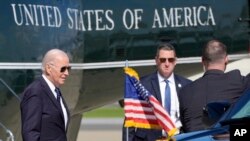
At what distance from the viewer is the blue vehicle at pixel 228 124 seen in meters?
6.38

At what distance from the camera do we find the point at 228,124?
6.57 meters

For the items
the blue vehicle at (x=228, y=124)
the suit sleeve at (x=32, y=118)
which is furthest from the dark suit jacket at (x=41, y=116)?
the blue vehicle at (x=228, y=124)

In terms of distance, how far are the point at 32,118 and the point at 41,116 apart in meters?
0.08

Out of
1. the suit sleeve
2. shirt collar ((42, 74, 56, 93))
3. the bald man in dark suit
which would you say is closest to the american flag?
the bald man in dark suit

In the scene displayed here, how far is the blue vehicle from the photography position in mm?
6382

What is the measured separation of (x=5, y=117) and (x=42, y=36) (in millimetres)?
1005

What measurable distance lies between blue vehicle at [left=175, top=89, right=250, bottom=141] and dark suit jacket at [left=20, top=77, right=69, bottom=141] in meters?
1.04

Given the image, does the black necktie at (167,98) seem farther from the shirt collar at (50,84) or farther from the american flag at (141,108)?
the shirt collar at (50,84)

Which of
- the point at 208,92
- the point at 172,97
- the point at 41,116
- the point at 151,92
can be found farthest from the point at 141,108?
the point at 41,116

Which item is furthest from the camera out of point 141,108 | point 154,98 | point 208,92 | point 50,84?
point 141,108

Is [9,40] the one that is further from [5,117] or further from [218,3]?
[218,3]

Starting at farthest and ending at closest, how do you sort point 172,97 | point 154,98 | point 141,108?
point 141,108 < point 172,97 < point 154,98

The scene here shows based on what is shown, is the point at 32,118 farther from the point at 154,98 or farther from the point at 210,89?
the point at 154,98

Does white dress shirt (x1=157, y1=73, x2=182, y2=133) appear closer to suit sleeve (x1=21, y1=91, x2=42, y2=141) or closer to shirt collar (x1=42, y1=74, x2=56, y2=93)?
shirt collar (x1=42, y1=74, x2=56, y2=93)
